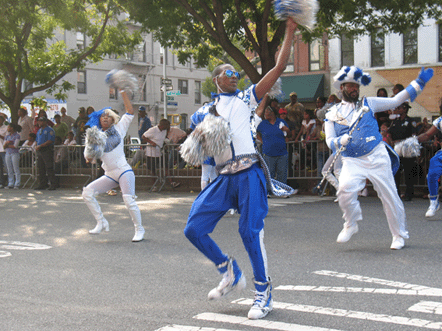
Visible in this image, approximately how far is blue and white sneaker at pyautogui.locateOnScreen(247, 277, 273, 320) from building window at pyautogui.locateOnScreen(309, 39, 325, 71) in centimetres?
3037

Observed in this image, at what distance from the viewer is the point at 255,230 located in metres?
4.76

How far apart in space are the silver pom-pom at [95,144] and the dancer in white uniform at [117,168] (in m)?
0.10

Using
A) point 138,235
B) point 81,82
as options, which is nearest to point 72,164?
point 138,235

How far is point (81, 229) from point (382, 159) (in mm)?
4999

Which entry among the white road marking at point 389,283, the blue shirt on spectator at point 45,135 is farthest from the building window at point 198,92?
the white road marking at point 389,283

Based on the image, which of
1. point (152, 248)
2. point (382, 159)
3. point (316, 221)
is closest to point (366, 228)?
point (316, 221)

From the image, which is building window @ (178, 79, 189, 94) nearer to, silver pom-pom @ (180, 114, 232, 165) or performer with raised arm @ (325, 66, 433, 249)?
performer with raised arm @ (325, 66, 433, 249)

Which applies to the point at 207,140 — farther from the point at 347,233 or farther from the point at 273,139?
the point at 273,139

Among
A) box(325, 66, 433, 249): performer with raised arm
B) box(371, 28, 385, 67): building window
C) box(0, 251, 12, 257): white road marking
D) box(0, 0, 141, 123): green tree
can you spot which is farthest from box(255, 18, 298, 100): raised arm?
box(371, 28, 385, 67): building window

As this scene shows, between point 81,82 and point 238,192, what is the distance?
46.4m

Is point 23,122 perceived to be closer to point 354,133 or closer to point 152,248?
point 152,248

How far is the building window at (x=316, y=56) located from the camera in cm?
3394

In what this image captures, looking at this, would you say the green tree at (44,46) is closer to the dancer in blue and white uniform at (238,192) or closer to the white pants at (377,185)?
the white pants at (377,185)

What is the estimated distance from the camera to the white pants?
733 centimetres
